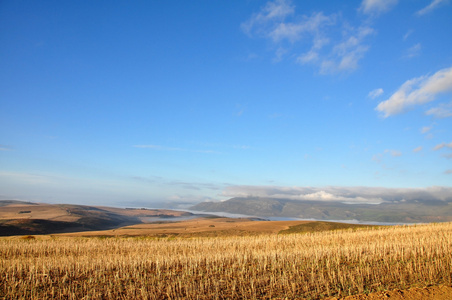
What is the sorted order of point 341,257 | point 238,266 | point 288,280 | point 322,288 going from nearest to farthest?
point 322,288 → point 288,280 → point 238,266 → point 341,257

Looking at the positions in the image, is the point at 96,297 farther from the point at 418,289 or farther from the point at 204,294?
the point at 418,289

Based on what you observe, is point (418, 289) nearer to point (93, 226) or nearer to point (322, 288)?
point (322, 288)

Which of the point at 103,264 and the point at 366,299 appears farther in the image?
the point at 103,264

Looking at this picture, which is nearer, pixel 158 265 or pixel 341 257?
pixel 158 265

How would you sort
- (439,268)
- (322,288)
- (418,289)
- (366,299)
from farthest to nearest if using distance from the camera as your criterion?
(439,268) < (322,288) < (418,289) < (366,299)

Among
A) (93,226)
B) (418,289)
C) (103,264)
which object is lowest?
(93,226)

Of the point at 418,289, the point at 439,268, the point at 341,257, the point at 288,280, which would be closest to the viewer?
the point at 418,289

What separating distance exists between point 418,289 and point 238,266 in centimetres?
764

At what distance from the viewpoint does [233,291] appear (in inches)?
389

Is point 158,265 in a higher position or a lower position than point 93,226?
higher

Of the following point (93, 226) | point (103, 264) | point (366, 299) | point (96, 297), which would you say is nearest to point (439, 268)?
point (366, 299)

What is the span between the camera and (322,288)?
10.1 meters

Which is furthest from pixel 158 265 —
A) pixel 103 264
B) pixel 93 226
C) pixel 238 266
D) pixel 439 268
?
pixel 93 226

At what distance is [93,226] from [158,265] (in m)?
119
